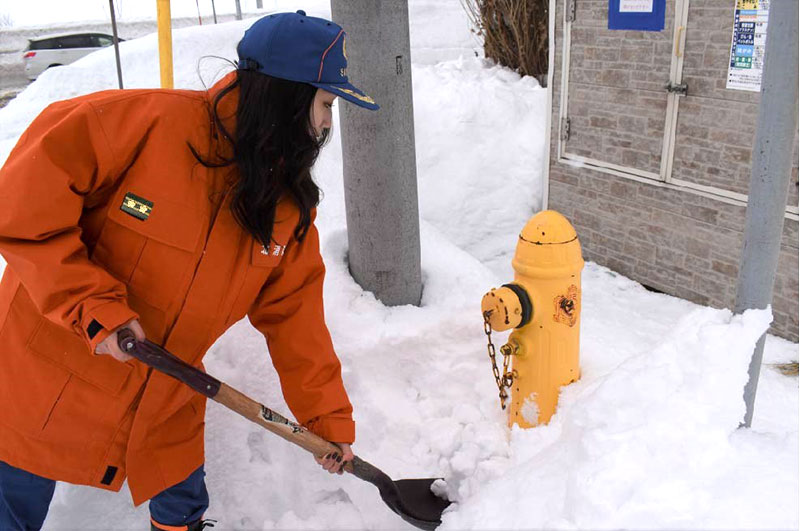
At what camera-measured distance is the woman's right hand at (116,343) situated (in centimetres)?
194

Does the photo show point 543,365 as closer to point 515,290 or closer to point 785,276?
point 515,290

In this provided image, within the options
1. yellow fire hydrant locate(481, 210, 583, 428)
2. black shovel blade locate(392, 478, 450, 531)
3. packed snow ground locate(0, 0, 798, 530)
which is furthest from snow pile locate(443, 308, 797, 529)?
yellow fire hydrant locate(481, 210, 583, 428)

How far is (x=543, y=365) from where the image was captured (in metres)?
3.13

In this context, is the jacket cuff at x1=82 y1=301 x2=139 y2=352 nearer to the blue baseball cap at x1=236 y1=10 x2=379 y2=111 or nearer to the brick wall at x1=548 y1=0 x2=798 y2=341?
the blue baseball cap at x1=236 y1=10 x2=379 y2=111

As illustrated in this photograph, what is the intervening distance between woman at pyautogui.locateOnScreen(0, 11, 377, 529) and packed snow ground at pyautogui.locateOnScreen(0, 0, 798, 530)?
0.82 meters

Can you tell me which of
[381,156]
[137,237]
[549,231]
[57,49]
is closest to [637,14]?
[381,156]

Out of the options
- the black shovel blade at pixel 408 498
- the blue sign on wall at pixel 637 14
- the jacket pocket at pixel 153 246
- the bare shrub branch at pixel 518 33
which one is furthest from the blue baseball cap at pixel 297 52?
the bare shrub branch at pixel 518 33

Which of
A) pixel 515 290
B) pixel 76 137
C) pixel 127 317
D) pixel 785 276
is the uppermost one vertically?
pixel 76 137

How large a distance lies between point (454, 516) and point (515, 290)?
1.12m

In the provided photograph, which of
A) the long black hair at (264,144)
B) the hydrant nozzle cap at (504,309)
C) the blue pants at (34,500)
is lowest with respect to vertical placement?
the blue pants at (34,500)

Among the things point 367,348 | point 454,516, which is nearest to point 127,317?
point 454,516

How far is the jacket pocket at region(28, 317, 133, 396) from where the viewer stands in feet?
6.99

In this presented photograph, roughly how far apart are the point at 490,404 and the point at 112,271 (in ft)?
6.08

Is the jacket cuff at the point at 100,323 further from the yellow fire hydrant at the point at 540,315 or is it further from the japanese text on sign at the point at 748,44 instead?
the japanese text on sign at the point at 748,44
